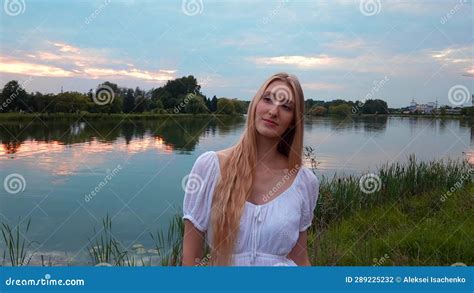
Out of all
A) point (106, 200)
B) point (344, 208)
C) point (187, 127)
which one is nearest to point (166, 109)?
point (187, 127)

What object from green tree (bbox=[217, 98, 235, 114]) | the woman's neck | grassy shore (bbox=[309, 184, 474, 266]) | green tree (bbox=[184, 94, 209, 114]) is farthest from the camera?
green tree (bbox=[184, 94, 209, 114])

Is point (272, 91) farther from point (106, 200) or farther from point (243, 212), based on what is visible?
point (106, 200)

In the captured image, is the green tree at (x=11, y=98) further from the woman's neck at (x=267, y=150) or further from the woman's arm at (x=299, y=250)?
the woman's arm at (x=299, y=250)

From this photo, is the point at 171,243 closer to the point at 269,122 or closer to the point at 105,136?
the point at 269,122

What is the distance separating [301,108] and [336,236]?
3324 mm

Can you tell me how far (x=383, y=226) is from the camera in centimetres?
583

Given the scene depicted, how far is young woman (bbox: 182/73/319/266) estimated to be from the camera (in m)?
2.13

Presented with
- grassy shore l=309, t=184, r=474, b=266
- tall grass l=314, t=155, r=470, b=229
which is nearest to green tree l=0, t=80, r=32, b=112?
grassy shore l=309, t=184, r=474, b=266

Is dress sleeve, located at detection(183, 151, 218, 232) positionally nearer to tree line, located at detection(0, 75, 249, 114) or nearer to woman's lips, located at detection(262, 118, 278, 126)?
woman's lips, located at detection(262, 118, 278, 126)

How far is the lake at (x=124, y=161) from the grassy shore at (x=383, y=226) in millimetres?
314

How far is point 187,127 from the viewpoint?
603 cm

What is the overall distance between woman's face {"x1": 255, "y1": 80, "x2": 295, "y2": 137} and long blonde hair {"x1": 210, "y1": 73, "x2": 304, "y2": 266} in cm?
2

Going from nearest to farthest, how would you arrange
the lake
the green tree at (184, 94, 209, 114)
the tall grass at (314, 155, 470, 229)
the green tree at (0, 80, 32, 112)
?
the green tree at (0, 80, 32, 112), the green tree at (184, 94, 209, 114), the lake, the tall grass at (314, 155, 470, 229)

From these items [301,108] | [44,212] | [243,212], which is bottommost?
[44,212]
